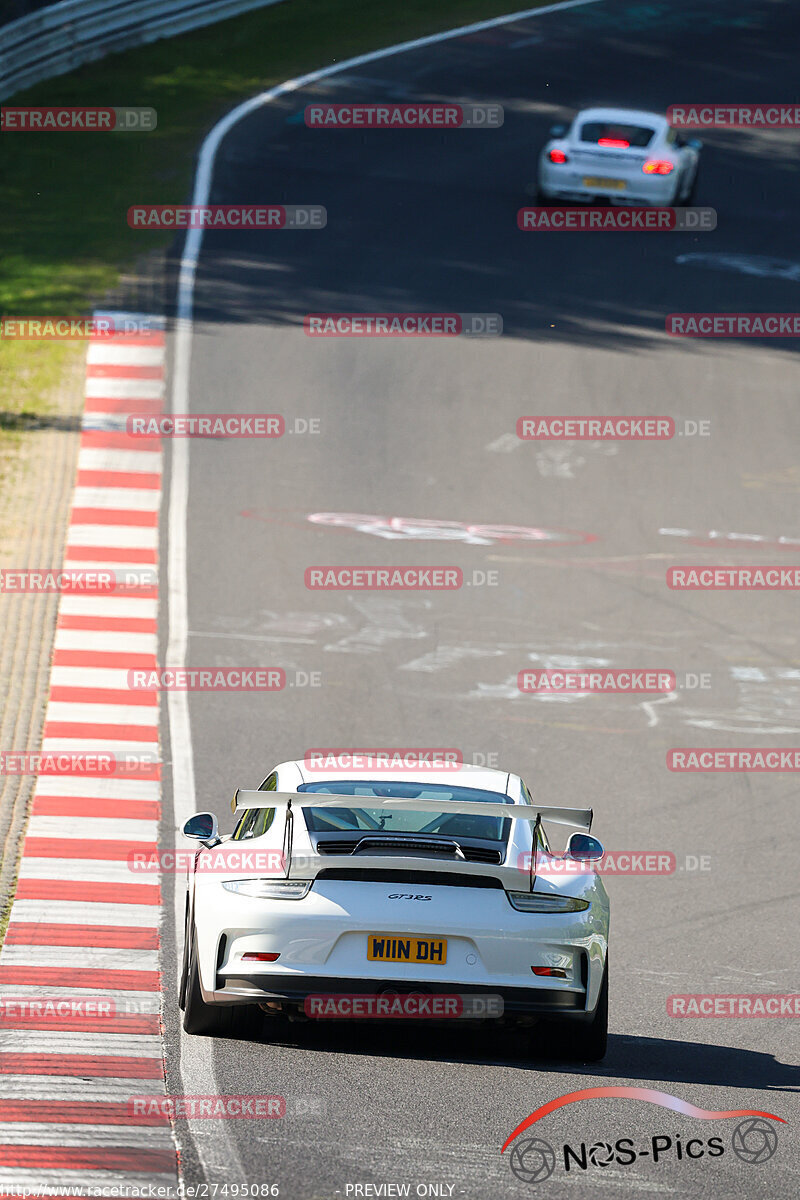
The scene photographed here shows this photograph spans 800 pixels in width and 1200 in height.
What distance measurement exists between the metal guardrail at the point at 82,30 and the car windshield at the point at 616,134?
11.1 metres

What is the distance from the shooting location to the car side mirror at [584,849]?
328 inches

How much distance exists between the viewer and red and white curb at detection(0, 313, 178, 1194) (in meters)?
6.94

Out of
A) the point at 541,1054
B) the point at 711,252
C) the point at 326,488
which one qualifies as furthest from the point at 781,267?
the point at 541,1054

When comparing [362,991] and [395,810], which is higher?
[395,810]

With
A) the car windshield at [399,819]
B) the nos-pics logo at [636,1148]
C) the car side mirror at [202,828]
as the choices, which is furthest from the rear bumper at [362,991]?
the car side mirror at [202,828]

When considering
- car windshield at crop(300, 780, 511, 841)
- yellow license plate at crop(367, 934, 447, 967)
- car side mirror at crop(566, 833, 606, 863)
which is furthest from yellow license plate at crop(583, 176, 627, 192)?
yellow license plate at crop(367, 934, 447, 967)

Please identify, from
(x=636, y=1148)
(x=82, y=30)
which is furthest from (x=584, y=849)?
(x=82, y=30)

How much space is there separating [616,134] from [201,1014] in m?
21.7

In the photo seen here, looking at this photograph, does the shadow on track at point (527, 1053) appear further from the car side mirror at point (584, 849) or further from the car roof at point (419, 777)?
the car roof at point (419, 777)

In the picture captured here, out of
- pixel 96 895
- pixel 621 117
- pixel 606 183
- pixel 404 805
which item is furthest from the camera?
pixel 621 117

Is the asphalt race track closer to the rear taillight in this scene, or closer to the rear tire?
the rear tire

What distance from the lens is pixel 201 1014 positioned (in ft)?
26.6

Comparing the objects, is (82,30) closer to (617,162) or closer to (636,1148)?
(617,162)

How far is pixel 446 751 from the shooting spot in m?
14.4
